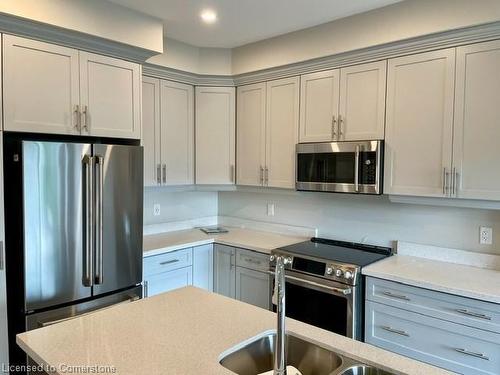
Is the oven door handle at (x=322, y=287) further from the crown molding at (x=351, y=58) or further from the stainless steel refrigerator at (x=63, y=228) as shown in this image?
the crown molding at (x=351, y=58)

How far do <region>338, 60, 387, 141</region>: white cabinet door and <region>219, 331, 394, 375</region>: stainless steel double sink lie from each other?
171 centimetres

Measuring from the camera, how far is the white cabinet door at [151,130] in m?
3.15

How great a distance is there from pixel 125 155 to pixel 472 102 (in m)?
2.22

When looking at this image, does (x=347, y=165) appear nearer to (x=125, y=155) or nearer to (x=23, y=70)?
(x=125, y=155)

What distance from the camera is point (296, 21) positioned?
112 inches

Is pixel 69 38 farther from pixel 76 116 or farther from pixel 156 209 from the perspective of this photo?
pixel 156 209

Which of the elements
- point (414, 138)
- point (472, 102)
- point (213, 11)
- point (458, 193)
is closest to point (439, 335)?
point (458, 193)

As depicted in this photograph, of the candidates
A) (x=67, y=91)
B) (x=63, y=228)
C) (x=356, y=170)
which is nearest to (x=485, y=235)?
(x=356, y=170)

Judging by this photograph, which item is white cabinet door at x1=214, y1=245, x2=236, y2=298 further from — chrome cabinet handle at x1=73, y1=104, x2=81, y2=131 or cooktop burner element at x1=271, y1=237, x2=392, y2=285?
chrome cabinet handle at x1=73, y1=104, x2=81, y2=131

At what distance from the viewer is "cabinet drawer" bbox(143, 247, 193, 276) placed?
2.93m

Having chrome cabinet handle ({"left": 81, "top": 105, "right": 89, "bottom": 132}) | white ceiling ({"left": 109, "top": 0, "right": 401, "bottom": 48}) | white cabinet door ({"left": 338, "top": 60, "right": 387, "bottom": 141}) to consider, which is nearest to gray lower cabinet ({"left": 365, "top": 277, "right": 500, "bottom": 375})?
white cabinet door ({"left": 338, "top": 60, "right": 387, "bottom": 141})

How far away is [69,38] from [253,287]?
2.25 metres

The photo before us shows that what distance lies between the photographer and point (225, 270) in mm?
3334

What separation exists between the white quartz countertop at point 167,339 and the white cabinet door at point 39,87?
48.8 inches
